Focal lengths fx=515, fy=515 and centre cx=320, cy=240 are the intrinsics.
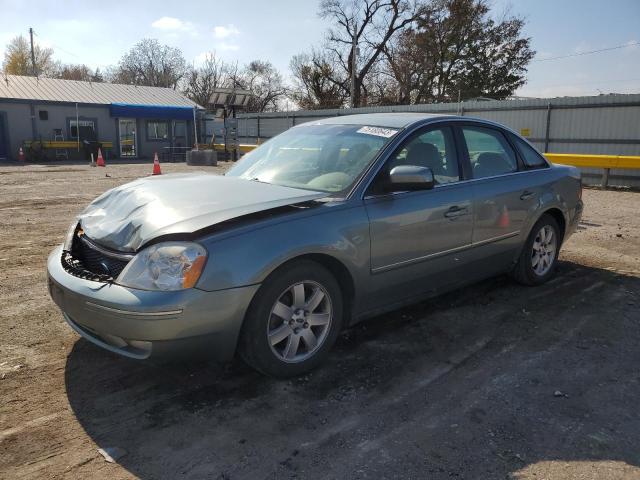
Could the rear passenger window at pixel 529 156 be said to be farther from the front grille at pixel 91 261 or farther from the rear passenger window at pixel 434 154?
the front grille at pixel 91 261

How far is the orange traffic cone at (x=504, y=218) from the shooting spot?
450 cm

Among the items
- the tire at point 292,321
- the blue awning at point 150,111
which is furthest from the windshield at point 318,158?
the blue awning at point 150,111

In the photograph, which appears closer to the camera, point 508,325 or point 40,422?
point 40,422

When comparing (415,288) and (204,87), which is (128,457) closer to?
(415,288)

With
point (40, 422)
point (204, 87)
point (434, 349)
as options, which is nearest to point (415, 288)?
point (434, 349)

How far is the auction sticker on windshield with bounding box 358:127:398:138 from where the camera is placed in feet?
12.7

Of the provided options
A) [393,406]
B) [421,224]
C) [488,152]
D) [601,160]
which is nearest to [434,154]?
[421,224]

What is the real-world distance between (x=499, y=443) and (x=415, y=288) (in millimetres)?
1430

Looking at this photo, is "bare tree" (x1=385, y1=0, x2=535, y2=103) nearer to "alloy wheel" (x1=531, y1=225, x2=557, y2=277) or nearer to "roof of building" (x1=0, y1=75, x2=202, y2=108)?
"roof of building" (x1=0, y1=75, x2=202, y2=108)

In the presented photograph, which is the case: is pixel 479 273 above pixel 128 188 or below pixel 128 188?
below

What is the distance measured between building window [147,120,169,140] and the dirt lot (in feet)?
96.8

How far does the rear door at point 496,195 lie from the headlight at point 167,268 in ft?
8.04

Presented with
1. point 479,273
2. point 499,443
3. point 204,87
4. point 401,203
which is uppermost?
point 204,87

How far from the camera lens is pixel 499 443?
8.62 ft
